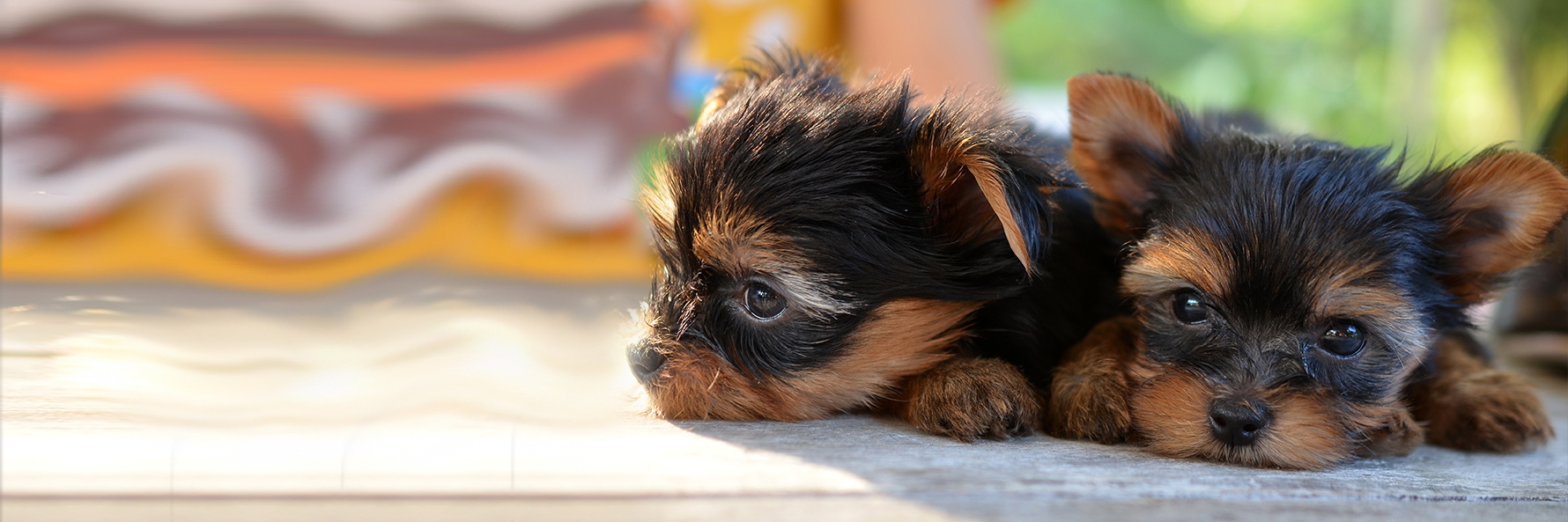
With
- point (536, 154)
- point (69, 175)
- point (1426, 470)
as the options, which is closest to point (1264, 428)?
point (1426, 470)

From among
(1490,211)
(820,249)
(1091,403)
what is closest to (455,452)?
(820,249)

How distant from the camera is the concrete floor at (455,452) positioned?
1.52 meters

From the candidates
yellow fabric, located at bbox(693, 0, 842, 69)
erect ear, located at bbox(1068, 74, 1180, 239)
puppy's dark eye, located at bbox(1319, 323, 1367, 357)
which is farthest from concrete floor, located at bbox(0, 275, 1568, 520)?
yellow fabric, located at bbox(693, 0, 842, 69)

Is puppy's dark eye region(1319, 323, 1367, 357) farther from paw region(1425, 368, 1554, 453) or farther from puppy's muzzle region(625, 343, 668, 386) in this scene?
puppy's muzzle region(625, 343, 668, 386)

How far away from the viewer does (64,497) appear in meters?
1.45

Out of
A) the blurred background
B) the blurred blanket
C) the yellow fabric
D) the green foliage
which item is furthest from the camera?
the green foliage

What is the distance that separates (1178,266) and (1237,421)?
1.19ft

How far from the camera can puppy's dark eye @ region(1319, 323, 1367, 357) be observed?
2031mm

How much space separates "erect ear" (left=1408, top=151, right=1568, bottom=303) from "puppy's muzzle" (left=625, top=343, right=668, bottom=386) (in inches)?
71.0

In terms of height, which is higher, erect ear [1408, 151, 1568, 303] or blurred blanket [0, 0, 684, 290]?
blurred blanket [0, 0, 684, 290]

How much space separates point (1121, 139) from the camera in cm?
241

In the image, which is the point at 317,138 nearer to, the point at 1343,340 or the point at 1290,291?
the point at 1290,291

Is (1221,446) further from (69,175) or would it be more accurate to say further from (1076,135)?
(69,175)

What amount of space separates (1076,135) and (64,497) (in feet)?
7.23
